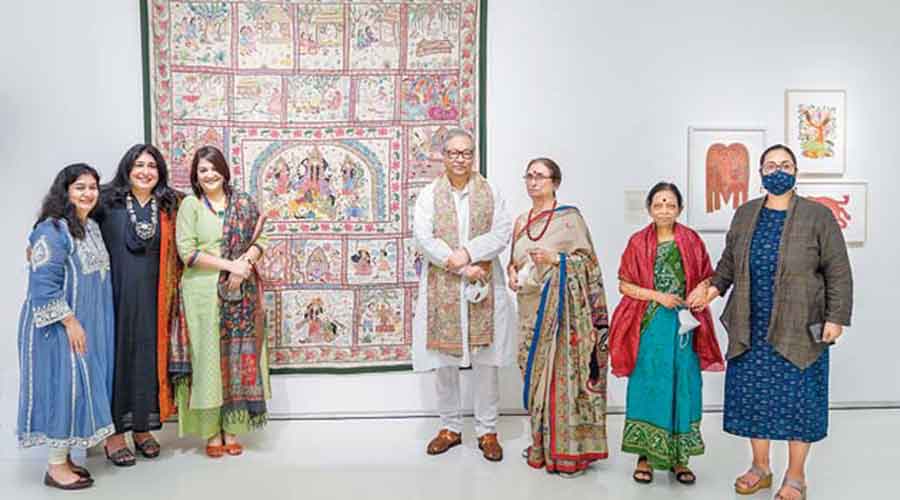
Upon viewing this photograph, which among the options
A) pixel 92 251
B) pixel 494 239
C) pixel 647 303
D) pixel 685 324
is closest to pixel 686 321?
pixel 685 324

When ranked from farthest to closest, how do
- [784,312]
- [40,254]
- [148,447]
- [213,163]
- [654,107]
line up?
[654,107] < [148,447] < [213,163] < [40,254] < [784,312]

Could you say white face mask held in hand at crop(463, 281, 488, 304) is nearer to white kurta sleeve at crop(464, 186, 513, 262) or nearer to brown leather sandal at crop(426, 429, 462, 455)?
white kurta sleeve at crop(464, 186, 513, 262)

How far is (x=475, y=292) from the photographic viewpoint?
132 inches

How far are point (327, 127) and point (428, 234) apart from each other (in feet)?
3.52

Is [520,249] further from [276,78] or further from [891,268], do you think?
[891,268]

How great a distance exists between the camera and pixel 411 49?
13.1 ft

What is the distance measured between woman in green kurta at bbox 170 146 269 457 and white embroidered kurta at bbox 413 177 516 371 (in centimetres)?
82

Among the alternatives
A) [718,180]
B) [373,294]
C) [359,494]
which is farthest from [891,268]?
[359,494]

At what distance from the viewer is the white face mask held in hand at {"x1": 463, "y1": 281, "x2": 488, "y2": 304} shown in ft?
11.0

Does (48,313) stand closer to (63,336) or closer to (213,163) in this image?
(63,336)

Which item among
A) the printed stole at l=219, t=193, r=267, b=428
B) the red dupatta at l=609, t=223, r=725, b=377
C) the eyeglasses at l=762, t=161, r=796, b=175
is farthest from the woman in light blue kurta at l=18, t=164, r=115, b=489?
the eyeglasses at l=762, t=161, r=796, b=175

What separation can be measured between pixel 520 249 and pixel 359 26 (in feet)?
5.59

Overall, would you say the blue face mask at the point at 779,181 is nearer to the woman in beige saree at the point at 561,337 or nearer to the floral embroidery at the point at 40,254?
the woman in beige saree at the point at 561,337

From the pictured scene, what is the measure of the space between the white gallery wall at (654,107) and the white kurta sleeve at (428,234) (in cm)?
74
